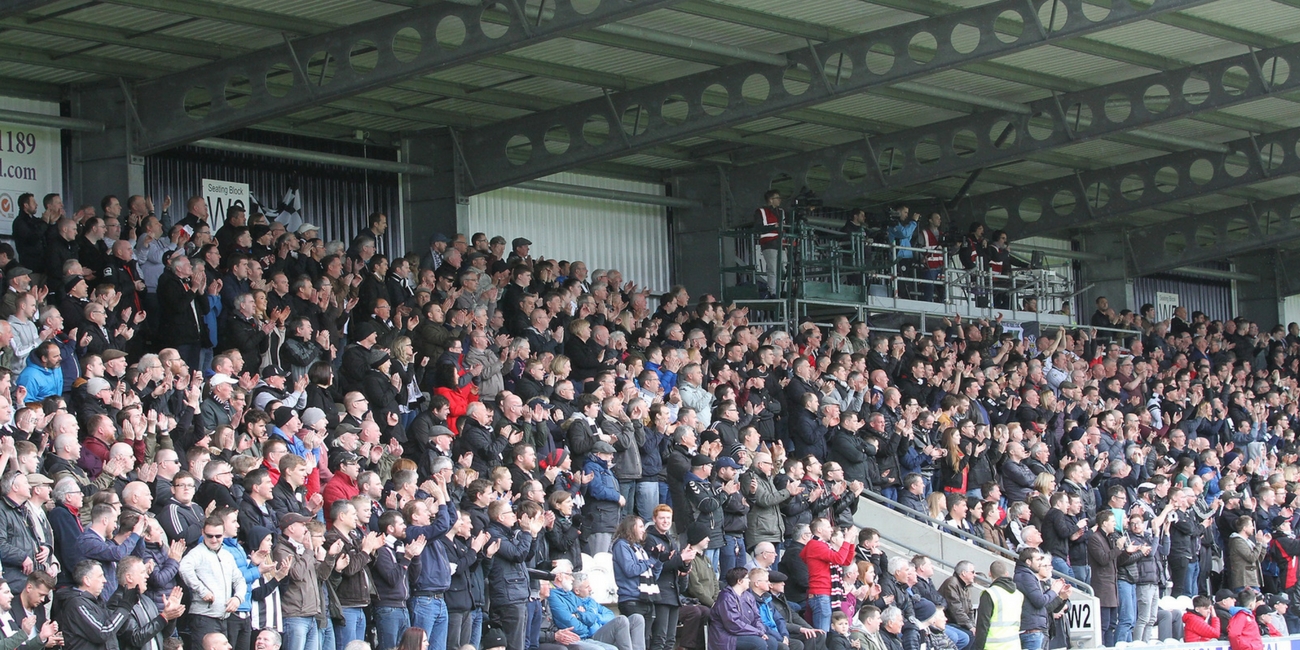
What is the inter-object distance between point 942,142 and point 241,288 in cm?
1039

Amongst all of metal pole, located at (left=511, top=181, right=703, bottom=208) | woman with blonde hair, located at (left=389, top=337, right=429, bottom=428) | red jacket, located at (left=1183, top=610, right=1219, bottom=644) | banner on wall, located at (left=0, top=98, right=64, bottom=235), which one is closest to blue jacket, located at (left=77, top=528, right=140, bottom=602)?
woman with blonde hair, located at (left=389, top=337, right=429, bottom=428)

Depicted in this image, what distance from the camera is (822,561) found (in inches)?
531

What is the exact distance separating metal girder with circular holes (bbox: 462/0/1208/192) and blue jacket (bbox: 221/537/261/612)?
9.21 metres

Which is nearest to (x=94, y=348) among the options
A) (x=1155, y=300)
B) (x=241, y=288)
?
(x=241, y=288)

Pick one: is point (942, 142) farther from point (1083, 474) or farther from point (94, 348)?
point (94, 348)

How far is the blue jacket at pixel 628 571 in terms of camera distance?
1220 centimetres

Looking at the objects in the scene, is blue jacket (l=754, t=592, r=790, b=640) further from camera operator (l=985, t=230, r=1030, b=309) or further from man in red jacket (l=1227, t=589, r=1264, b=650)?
camera operator (l=985, t=230, r=1030, b=309)

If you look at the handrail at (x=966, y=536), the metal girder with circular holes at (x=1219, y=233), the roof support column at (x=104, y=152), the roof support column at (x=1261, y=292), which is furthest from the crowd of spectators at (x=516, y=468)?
the roof support column at (x=1261, y=292)

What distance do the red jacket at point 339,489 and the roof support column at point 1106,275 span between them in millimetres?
19990

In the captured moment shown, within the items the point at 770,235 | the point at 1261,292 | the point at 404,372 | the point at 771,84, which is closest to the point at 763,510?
the point at 404,372

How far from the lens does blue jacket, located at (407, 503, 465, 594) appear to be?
10.8 m

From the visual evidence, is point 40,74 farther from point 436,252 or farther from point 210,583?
point 210,583

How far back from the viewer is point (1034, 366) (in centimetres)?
2027

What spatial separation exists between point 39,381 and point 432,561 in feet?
9.89
